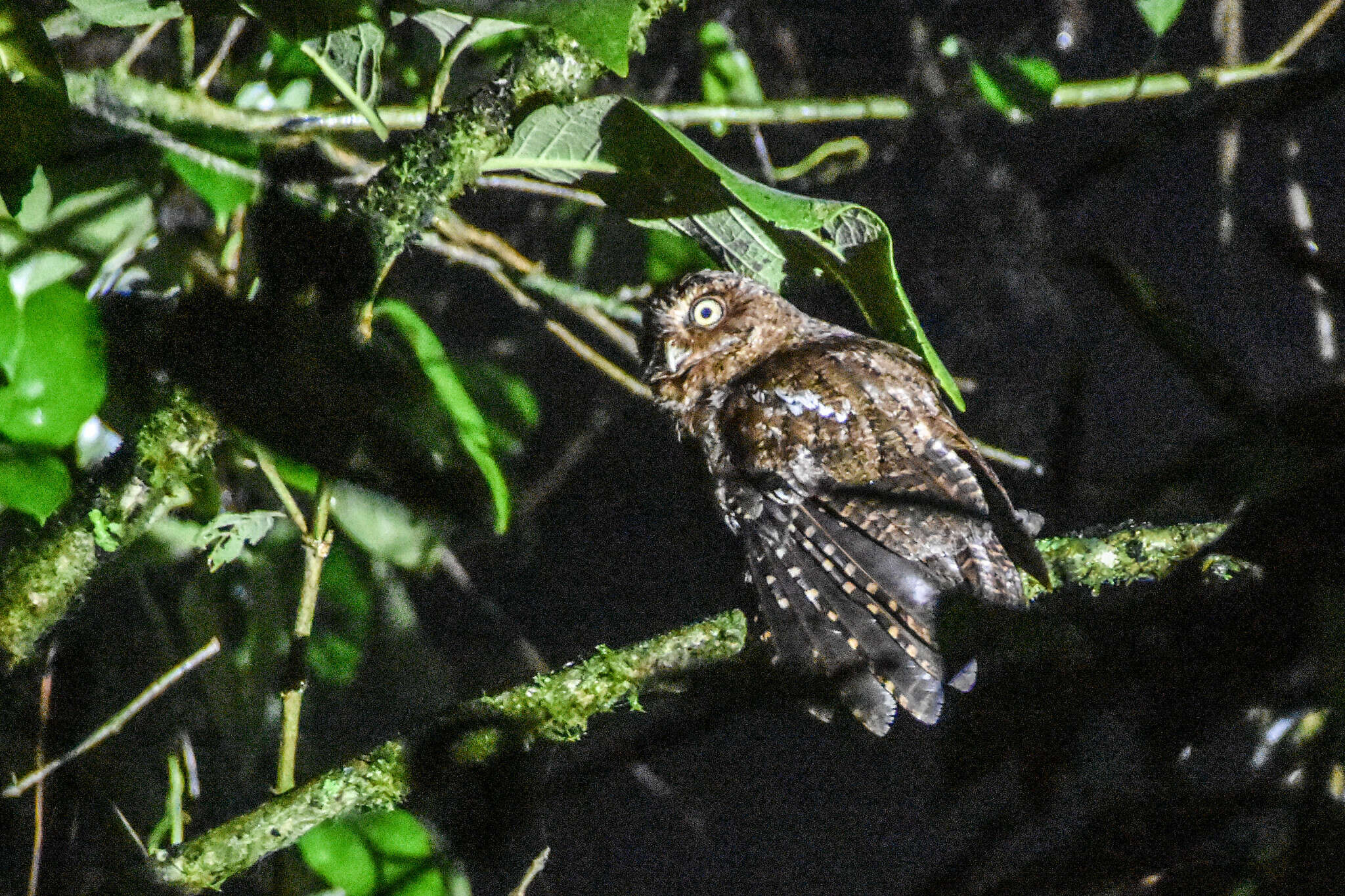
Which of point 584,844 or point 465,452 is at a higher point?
point 465,452

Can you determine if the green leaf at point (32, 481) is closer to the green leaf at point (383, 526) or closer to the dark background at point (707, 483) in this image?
the green leaf at point (383, 526)

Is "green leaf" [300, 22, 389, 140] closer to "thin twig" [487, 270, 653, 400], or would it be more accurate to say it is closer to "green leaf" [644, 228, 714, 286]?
"thin twig" [487, 270, 653, 400]

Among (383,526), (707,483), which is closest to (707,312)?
(707,483)

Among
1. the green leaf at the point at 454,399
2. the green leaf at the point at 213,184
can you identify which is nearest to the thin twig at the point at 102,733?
the green leaf at the point at 454,399

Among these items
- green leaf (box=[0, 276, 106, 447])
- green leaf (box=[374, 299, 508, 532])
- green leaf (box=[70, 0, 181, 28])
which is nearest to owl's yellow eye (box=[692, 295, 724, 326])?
green leaf (box=[374, 299, 508, 532])

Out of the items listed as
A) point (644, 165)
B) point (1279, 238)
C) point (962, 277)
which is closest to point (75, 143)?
point (644, 165)

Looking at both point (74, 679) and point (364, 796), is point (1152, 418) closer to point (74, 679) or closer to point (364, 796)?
point (364, 796)
